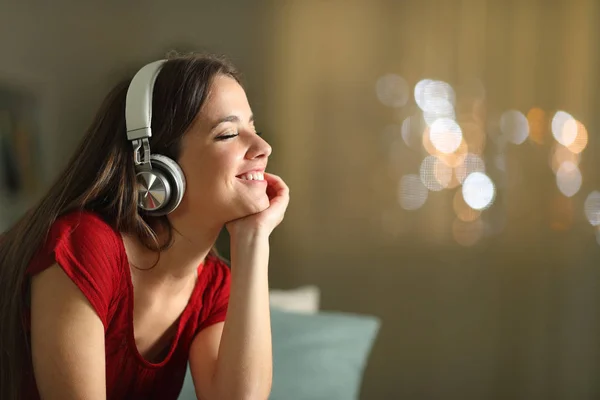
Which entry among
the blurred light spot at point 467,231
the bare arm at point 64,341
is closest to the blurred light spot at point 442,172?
the blurred light spot at point 467,231

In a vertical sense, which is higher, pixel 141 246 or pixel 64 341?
pixel 141 246

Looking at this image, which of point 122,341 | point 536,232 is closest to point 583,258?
point 536,232

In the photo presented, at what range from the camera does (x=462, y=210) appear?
2.14m

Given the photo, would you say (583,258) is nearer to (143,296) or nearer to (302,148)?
(302,148)

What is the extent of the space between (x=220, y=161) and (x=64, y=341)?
359mm

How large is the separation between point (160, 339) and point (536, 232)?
4.50 feet

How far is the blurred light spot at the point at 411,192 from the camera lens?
2189mm

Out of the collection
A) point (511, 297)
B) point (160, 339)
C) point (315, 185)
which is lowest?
point (511, 297)

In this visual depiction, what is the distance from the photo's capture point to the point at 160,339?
1.15 m

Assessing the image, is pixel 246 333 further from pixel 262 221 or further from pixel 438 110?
pixel 438 110

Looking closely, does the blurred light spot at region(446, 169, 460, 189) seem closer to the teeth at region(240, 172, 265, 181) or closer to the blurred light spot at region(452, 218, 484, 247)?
the blurred light spot at region(452, 218, 484, 247)

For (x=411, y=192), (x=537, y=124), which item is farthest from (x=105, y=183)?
(x=537, y=124)

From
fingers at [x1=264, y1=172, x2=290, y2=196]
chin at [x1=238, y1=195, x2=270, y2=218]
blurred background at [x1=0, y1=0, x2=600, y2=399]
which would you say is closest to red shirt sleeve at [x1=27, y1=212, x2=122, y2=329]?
chin at [x1=238, y1=195, x2=270, y2=218]

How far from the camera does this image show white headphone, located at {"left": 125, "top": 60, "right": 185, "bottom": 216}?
987 mm
